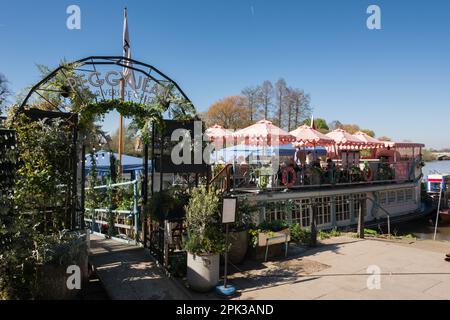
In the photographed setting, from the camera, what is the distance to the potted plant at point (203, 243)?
18.2ft

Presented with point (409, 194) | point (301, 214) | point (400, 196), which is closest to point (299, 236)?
point (301, 214)

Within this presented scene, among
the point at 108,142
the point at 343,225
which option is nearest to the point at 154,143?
the point at 108,142

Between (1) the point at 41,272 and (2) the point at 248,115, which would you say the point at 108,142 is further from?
(2) the point at 248,115

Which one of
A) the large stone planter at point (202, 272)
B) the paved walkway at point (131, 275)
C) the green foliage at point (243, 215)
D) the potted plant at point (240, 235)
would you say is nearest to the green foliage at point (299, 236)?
the green foliage at point (243, 215)

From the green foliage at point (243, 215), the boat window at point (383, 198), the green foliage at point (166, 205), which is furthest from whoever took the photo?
the boat window at point (383, 198)

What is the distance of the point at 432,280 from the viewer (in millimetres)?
6098

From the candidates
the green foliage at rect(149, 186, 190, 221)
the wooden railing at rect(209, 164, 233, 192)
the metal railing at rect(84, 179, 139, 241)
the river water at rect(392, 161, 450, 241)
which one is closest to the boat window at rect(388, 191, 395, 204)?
the river water at rect(392, 161, 450, 241)

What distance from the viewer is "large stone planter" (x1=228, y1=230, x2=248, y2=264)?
6762 millimetres

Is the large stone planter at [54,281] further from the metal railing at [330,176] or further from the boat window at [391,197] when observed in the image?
the boat window at [391,197]

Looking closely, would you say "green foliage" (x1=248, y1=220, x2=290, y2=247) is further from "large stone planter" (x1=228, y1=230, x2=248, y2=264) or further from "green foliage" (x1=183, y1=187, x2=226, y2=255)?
"green foliage" (x1=183, y1=187, x2=226, y2=255)

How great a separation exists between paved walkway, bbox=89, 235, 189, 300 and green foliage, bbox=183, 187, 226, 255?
0.72 meters

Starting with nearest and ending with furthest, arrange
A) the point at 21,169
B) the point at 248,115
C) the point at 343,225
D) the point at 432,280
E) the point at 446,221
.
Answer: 1. the point at 21,169
2. the point at 432,280
3. the point at 343,225
4. the point at 446,221
5. the point at 248,115

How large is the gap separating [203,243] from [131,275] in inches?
52.2

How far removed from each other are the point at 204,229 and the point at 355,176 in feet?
41.5
